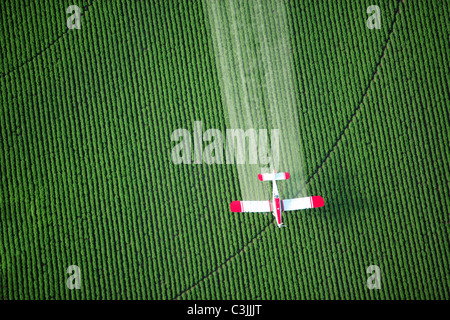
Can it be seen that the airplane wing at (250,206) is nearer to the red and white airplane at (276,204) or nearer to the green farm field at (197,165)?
the red and white airplane at (276,204)

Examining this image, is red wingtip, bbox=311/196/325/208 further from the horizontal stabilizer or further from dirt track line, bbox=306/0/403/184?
the horizontal stabilizer

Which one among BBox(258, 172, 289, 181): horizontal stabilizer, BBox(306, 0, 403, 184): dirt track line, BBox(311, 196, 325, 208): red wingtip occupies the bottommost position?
BBox(311, 196, 325, 208): red wingtip

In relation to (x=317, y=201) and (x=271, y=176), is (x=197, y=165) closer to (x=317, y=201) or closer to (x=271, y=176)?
(x=271, y=176)

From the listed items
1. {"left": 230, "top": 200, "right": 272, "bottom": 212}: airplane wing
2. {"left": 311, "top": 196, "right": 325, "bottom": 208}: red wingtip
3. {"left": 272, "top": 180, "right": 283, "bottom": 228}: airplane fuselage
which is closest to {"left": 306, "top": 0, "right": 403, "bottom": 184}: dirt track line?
{"left": 311, "top": 196, "right": 325, "bottom": 208}: red wingtip

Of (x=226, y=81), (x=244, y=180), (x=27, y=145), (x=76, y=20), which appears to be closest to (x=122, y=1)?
(x=76, y=20)

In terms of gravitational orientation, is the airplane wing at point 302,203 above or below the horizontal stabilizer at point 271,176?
below

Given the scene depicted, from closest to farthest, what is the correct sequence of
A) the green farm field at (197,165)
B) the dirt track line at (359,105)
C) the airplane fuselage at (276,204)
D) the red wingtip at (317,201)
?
the airplane fuselage at (276,204) → the red wingtip at (317,201) → the green farm field at (197,165) → the dirt track line at (359,105)

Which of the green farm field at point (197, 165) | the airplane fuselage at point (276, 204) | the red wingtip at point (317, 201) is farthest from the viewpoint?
the green farm field at point (197, 165)

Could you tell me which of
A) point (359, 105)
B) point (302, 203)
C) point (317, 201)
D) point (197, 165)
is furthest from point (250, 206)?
point (359, 105)

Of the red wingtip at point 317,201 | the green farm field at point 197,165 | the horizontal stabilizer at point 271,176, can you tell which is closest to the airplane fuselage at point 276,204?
the horizontal stabilizer at point 271,176
